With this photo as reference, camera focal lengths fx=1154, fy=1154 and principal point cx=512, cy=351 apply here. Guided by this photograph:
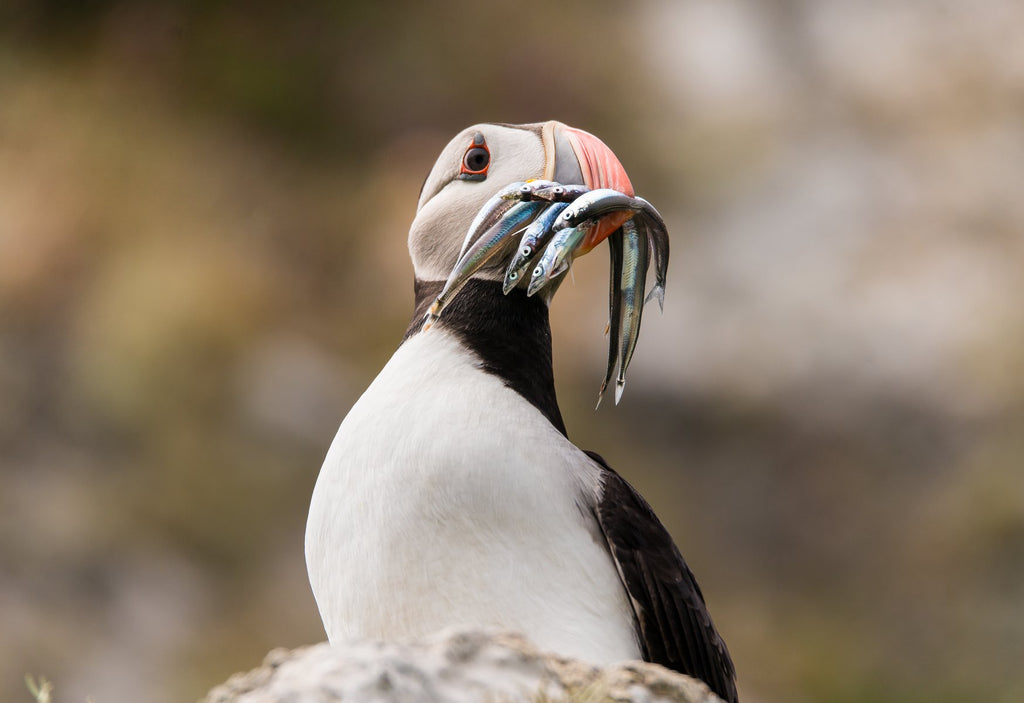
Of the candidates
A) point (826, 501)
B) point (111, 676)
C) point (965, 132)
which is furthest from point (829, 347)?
point (111, 676)

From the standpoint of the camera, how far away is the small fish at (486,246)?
2.62 meters

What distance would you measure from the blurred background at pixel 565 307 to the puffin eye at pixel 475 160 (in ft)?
14.6

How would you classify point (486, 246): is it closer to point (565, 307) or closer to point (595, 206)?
point (595, 206)

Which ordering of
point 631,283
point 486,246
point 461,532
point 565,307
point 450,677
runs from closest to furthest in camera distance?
point 450,677, point 461,532, point 486,246, point 631,283, point 565,307

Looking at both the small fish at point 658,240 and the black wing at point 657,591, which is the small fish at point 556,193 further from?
the black wing at point 657,591

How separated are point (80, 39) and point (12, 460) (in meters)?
3.15

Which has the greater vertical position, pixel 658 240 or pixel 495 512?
pixel 658 240

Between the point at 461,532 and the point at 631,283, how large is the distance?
76 cm

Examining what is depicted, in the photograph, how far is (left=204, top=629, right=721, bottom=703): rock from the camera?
1770 millimetres

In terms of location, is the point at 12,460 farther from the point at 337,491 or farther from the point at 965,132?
the point at 965,132

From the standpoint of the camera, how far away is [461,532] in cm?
250

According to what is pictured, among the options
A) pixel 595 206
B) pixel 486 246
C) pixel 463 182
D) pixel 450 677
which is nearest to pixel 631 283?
pixel 595 206

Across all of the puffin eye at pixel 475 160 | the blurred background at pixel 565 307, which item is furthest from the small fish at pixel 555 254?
the blurred background at pixel 565 307

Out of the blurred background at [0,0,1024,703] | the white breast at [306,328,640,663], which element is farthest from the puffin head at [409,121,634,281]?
the blurred background at [0,0,1024,703]
